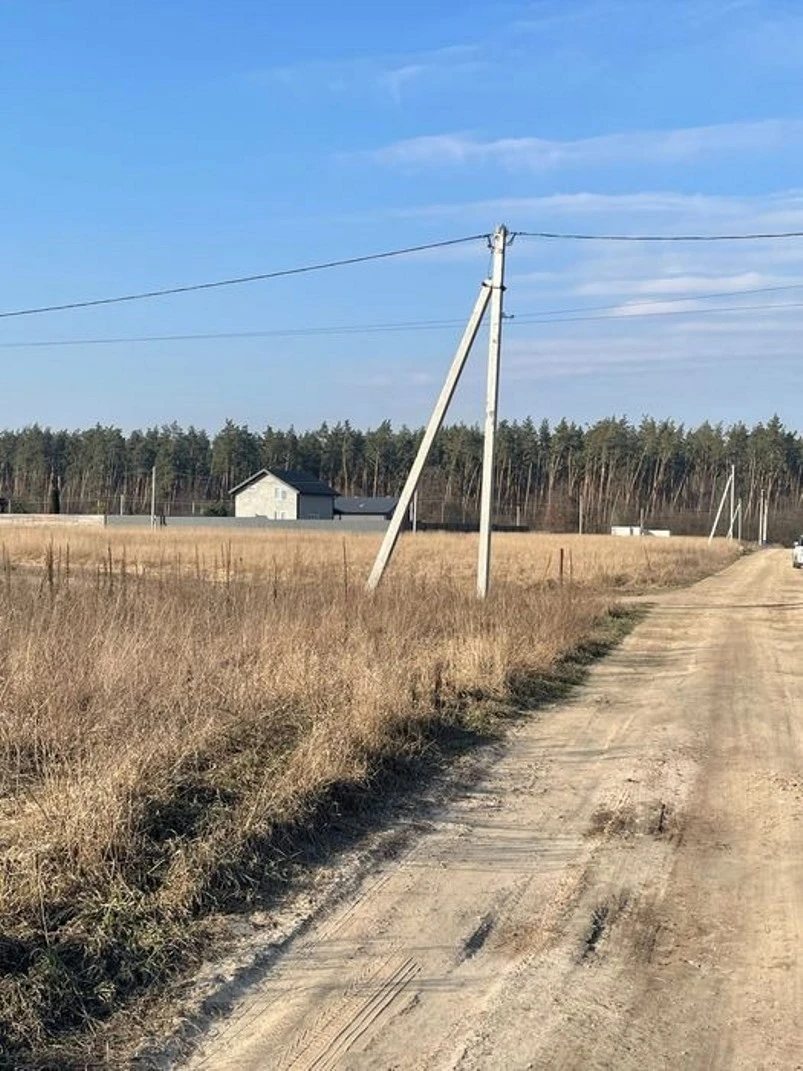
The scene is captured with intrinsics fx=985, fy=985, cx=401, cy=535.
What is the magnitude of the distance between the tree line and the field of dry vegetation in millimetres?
117652

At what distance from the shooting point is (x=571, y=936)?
15.2 feet

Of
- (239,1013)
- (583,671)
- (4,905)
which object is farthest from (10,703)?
(583,671)

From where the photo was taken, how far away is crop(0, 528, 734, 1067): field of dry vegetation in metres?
4.15

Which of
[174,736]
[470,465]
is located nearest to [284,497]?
[470,465]

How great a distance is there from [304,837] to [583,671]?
869cm

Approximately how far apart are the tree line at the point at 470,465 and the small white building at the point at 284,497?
3134cm

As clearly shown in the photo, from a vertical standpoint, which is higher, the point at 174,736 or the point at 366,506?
the point at 366,506

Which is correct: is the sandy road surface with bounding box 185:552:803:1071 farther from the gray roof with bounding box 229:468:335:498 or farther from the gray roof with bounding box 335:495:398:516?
the gray roof with bounding box 335:495:398:516

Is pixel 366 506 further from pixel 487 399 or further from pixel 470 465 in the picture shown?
pixel 487 399

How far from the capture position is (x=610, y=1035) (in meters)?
3.71

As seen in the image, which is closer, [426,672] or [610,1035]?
[610,1035]

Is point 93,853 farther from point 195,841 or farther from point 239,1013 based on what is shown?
point 239,1013

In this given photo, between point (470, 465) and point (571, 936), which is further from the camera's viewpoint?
point (470, 465)

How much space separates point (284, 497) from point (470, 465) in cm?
4338
